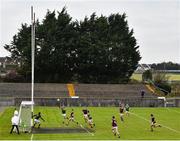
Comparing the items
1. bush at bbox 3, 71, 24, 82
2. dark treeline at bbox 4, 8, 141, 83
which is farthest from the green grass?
bush at bbox 3, 71, 24, 82

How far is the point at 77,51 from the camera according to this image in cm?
9238

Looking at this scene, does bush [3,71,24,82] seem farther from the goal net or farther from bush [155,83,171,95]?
the goal net

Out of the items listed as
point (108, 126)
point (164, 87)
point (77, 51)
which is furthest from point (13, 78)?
point (108, 126)

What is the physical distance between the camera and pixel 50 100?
67812 mm

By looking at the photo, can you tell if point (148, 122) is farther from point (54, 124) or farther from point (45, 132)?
point (45, 132)

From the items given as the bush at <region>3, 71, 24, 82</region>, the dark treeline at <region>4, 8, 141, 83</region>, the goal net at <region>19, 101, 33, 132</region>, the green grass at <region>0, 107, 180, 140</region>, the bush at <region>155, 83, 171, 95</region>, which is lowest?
the green grass at <region>0, 107, 180, 140</region>

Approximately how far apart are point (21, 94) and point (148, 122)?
34.6 meters

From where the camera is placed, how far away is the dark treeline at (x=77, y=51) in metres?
90.9

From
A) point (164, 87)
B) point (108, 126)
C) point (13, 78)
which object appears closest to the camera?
point (108, 126)

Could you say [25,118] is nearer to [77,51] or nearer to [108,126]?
[108,126]

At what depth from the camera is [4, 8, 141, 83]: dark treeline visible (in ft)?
298

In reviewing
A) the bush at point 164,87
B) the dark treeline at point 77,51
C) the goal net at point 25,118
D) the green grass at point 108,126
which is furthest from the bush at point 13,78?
the goal net at point 25,118

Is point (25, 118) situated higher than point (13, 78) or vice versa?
point (13, 78)

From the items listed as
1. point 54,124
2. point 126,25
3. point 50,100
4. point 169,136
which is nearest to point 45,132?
point 54,124
